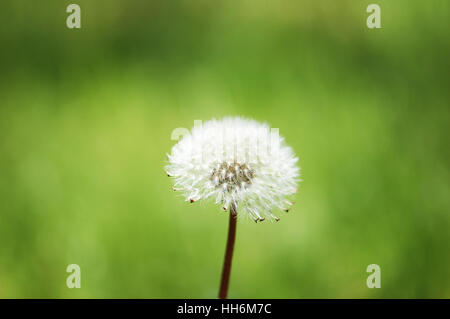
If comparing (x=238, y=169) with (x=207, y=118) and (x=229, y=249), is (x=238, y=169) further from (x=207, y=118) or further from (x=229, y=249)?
(x=207, y=118)

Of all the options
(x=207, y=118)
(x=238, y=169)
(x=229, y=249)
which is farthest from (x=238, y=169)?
(x=207, y=118)

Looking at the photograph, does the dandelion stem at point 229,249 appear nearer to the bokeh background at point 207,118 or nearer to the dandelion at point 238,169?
the dandelion at point 238,169

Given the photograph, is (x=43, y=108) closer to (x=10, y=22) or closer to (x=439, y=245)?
(x=10, y=22)

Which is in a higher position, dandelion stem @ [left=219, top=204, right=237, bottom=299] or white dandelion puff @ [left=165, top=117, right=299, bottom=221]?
white dandelion puff @ [left=165, top=117, right=299, bottom=221]

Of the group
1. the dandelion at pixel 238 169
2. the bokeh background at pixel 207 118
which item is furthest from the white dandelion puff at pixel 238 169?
the bokeh background at pixel 207 118

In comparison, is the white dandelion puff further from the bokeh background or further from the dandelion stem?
the bokeh background

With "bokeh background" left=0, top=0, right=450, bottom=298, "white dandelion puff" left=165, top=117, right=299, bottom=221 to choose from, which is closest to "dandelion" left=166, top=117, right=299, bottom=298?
"white dandelion puff" left=165, top=117, right=299, bottom=221
